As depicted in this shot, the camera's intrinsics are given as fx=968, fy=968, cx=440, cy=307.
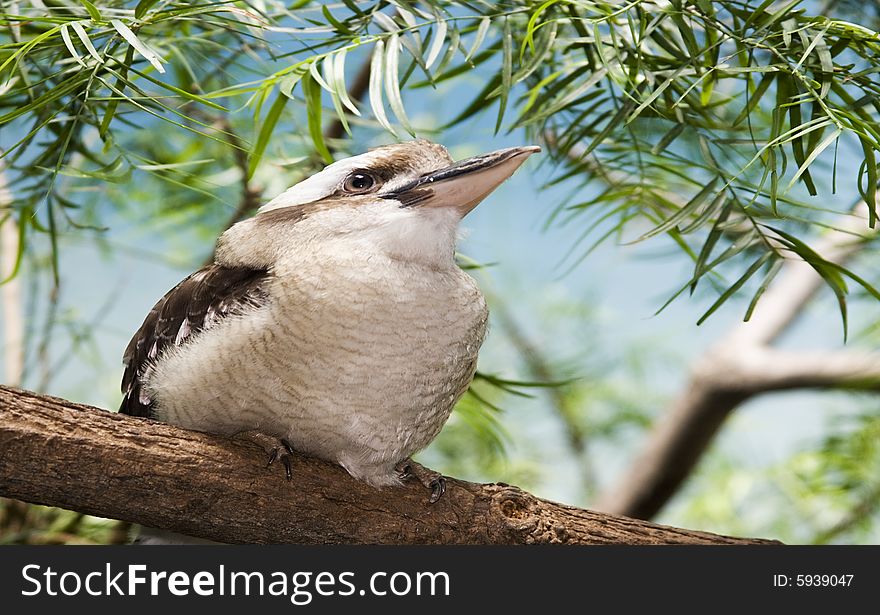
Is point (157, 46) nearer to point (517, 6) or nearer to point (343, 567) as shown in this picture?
point (517, 6)

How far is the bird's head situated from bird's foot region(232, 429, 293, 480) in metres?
0.23

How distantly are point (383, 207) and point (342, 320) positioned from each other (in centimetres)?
17

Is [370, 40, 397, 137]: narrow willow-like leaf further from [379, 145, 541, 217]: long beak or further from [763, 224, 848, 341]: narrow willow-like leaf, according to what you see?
[763, 224, 848, 341]: narrow willow-like leaf

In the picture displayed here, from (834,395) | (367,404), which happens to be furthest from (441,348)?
(834,395)

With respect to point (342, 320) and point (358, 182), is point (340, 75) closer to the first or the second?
point (358, 182)

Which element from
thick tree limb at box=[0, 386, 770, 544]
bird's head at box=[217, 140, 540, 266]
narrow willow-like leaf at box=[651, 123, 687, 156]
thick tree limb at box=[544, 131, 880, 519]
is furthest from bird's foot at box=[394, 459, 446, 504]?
thick tree limb at box=[544, 131, 880, 519]

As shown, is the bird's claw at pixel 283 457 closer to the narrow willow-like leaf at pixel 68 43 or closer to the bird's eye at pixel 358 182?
the bird's eye at pixel 358 182

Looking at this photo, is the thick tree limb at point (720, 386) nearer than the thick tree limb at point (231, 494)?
No

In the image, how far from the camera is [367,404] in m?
1.21

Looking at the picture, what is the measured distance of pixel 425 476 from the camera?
133 centimetres

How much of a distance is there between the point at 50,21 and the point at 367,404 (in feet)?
1.91

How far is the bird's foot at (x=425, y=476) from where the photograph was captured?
4.30 ft

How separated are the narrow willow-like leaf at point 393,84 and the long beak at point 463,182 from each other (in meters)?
0.10

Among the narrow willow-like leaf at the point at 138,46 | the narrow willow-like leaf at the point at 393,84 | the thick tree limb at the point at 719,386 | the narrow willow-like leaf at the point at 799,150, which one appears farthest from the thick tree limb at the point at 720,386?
the narrow willow-like leaf at the point at 138,46
